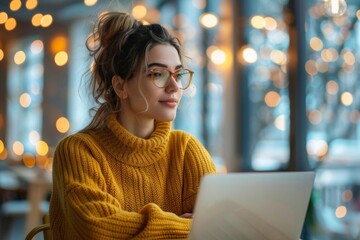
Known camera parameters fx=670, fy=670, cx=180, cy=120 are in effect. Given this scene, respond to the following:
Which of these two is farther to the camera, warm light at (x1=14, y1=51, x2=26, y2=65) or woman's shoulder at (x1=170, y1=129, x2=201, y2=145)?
warm light at (x1=14, y1=51, x2=26, y2=65)

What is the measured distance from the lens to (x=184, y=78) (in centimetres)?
199

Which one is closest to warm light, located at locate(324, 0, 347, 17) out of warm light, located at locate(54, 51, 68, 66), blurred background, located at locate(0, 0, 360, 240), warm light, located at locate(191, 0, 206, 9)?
blurred background, located at locate(0, 0, 360, 240)

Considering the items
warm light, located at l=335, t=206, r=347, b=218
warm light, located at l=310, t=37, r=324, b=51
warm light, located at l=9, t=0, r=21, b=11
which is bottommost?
warm light, located at l=335, t=206, r=347, b=218

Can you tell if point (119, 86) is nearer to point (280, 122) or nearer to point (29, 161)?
point (280, 122)

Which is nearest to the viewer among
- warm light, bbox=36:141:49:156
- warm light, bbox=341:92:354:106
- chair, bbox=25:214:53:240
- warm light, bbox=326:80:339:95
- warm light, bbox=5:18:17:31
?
chair, bbox=25:214:53:240

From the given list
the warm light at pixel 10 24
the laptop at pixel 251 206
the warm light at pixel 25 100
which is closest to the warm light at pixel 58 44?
the warm light at pixel 10 24

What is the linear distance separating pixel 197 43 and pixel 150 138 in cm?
451

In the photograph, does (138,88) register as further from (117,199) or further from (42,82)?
(42,82)

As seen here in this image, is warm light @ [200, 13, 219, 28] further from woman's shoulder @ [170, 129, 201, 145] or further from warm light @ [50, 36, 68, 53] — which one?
woman's shoulder @ [170, 129, 201, 145]

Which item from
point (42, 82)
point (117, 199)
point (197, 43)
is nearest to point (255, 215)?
point (117, 199)

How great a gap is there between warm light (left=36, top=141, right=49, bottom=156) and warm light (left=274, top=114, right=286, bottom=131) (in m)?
3.05

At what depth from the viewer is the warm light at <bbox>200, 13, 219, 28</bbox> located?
19.7 feet

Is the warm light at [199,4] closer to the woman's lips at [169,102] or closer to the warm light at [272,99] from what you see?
the warm light at [272,99]

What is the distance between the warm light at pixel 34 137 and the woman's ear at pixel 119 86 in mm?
6074
